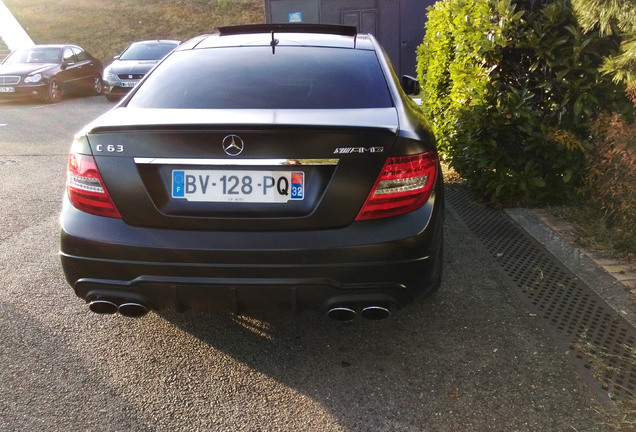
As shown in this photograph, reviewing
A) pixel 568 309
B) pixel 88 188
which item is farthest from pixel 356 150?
pixel 568 309

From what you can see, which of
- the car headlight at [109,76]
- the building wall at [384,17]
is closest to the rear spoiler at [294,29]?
the car headlight at [109,76]

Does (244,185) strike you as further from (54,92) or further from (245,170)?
(54,92)

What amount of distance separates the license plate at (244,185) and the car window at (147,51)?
46.2ft

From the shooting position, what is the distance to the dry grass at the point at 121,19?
2880 cm

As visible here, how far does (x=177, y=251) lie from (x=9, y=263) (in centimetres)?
244

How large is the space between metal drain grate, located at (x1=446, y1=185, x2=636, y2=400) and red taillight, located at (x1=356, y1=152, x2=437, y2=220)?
120 cm

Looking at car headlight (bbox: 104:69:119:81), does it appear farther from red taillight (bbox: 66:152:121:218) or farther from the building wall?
red taillight (bbox: 66:152:121:218)

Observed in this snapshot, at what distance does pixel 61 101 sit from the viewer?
1658 centimetres

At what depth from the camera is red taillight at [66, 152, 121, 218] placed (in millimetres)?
2871

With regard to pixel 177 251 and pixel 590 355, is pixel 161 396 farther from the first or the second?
pixel 590 355

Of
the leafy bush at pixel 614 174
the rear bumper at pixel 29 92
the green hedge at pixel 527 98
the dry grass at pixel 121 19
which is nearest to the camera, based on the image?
the leafy bush at pixel 614 174

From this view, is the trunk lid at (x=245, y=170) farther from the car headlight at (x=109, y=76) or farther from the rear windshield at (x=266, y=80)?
the car headlight at (x=109, y=76)

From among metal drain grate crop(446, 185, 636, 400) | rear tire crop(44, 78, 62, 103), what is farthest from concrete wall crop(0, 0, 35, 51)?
metal drain grate crop(446, 185, 636, 400)

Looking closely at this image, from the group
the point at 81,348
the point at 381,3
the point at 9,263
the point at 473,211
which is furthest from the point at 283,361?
the point at 381,3
